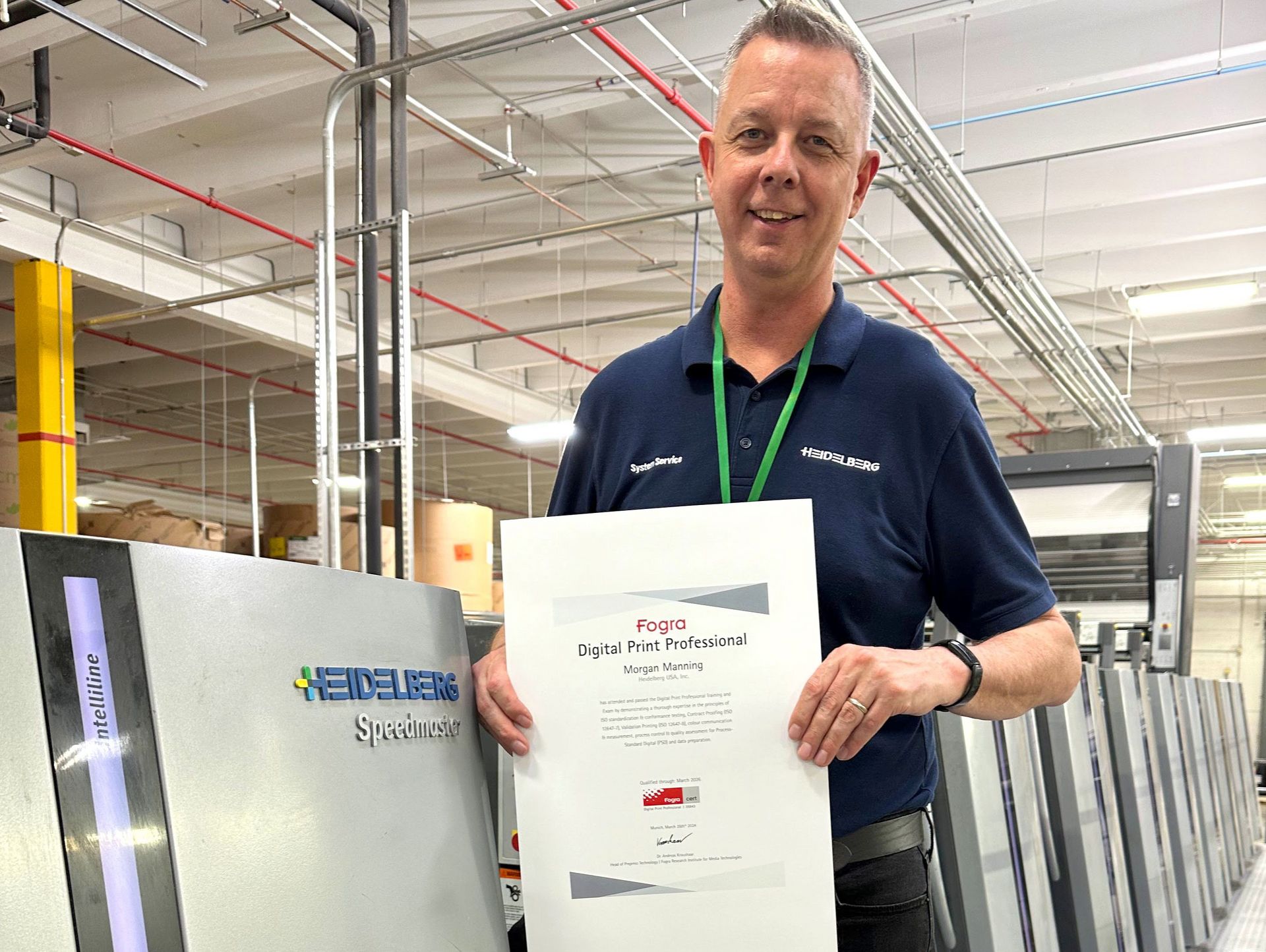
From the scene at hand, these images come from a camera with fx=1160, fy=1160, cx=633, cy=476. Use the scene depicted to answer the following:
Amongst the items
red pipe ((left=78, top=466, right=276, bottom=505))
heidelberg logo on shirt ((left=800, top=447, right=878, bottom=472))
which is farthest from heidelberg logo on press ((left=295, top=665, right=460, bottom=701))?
red pipe ((left=78, top=466, right=276, bottom=505))

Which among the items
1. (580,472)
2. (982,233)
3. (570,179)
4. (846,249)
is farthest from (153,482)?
(580,472)

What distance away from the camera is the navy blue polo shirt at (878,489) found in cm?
96

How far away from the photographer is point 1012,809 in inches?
110

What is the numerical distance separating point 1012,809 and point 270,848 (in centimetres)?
243

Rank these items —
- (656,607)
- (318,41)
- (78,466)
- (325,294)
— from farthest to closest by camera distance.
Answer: (78,466) < (318,41) < (325,294) < (656,607)

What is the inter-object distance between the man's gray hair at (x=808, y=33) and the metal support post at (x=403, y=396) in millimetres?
2921

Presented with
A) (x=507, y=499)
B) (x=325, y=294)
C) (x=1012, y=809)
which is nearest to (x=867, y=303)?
(x=325, y=294)

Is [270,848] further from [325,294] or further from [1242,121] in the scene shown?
[1242,121]

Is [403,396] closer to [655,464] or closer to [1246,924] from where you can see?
[655,464]

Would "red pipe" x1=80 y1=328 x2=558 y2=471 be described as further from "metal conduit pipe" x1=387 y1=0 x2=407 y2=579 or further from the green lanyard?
the green lanyard

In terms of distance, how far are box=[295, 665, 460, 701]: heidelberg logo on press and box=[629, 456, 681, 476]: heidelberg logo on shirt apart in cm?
24

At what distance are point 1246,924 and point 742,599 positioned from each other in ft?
19.6

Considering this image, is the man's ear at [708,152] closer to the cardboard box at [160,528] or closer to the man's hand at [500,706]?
the man's hand at [500,706]
